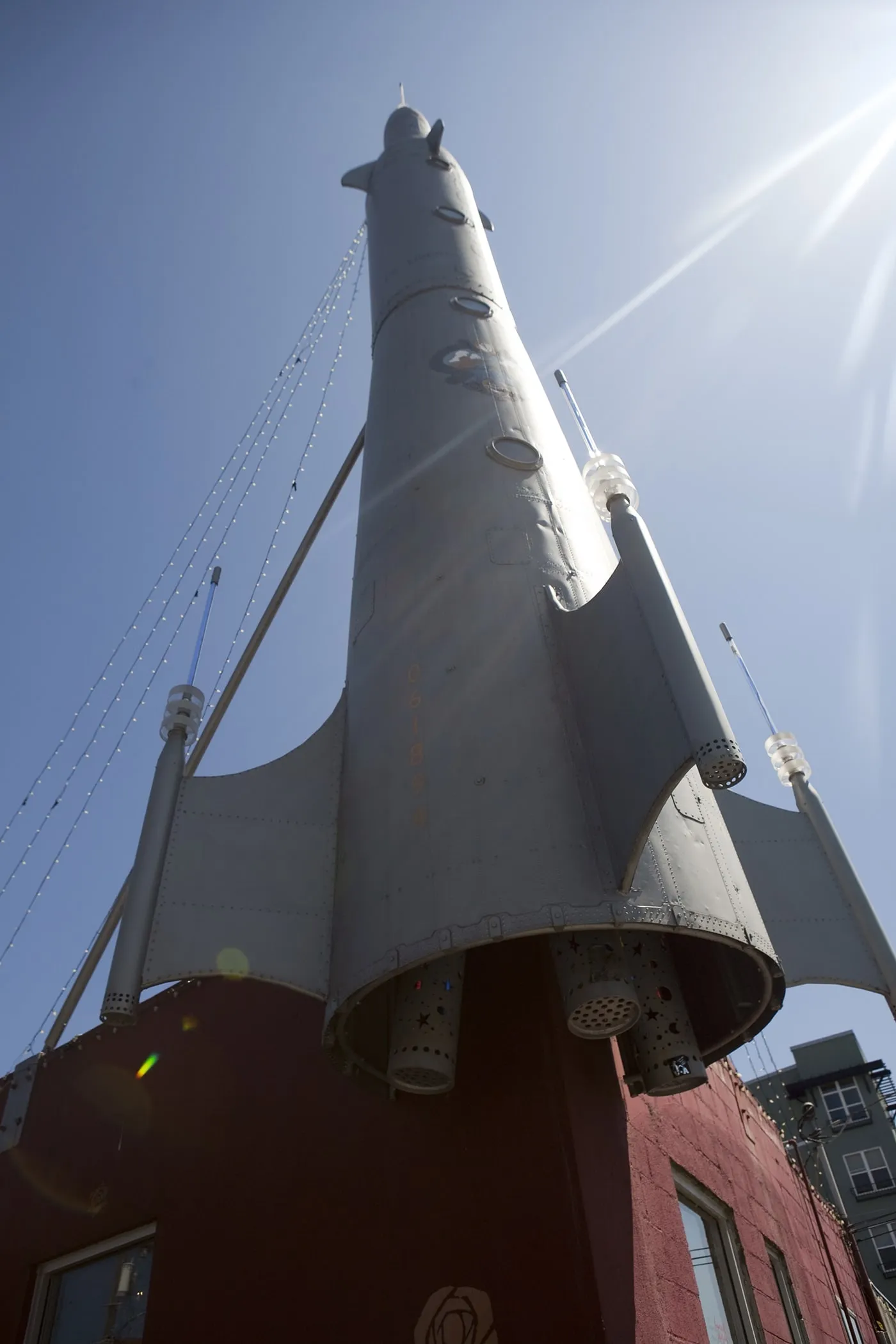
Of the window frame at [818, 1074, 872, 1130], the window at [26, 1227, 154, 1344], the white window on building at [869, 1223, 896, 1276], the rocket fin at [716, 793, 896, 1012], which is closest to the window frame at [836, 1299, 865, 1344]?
the rocket fin at [716, 793, 896, 1012]

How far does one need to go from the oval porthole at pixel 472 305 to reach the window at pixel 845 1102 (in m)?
40.2

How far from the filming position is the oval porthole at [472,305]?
1405 centimetres

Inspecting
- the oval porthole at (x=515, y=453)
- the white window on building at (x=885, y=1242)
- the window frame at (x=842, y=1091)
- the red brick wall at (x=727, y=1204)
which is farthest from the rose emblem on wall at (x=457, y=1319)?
the window frame at (x=842, y=1091)

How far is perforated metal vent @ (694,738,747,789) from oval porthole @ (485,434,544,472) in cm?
536

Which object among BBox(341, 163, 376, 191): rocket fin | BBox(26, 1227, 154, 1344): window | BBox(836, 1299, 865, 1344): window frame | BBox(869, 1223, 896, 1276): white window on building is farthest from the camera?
BBox(869, 1223, 896, 1276): white window on building

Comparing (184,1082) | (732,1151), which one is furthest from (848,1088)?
(184,1082)

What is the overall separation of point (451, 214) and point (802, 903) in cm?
1278

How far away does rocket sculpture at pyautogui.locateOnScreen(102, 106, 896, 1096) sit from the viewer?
725 cm

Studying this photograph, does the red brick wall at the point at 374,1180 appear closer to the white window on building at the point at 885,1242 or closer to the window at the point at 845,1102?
the white window on building at the point at 885,1242

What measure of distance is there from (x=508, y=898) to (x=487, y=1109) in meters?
2.30

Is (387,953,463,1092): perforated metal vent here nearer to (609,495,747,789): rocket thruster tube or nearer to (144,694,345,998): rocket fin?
(144,694,345,998): rocket fin

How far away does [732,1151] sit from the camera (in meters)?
11.8

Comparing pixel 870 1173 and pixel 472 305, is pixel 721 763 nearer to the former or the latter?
pixel 472 305

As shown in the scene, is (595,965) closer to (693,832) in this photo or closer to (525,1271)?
(693,832)
